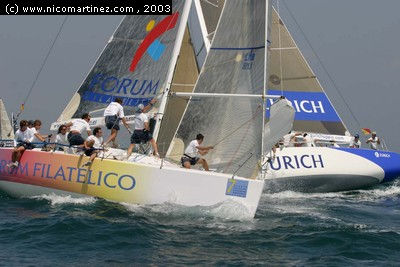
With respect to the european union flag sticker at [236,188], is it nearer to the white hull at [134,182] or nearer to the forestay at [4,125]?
the white hull at [134,182]

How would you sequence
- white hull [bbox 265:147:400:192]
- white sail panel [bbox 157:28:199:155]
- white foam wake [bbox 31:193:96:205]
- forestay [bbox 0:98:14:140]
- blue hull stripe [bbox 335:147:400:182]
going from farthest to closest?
blue hull stripe [bbox 335:147:400:182] < forestay [bbox 0:98:14:140] < white hull [bbox 265:147:400:192] < white sail panel [bbox 157:28:199:155] < white foam wake [bbox 31:193:96:205]

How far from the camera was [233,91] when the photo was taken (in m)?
14.1

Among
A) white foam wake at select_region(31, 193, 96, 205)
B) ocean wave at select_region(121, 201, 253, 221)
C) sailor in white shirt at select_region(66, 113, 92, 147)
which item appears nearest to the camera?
ocean wave at select_region(121, 201, 253, 221)

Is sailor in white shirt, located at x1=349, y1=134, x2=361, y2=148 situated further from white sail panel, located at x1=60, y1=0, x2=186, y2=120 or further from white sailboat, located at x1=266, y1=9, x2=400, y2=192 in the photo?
white sail panel, located at x1=60, y1=0, x2=186, y2=120

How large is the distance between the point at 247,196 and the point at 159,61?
5.04 meters

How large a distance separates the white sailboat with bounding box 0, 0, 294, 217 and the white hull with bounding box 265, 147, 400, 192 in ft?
17.9

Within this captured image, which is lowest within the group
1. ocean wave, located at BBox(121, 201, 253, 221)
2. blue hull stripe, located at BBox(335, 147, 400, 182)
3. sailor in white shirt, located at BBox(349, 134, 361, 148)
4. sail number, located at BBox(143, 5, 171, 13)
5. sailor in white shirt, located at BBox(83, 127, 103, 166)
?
ocean wave, located at BBox(121, 201, 253, 221)

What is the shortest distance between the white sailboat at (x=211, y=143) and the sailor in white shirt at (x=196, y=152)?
0.81ft

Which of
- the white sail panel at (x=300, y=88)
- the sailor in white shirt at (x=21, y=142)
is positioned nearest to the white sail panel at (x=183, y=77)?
the sailor in white shirt at (x=21, y=142)

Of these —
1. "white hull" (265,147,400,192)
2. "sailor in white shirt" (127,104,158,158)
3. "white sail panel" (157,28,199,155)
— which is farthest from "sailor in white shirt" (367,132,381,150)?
"sailor in white shirt" (127,104,158,158)

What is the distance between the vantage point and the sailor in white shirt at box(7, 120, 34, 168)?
15273 mm

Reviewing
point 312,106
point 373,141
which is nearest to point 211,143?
point 312,106

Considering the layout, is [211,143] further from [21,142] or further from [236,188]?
[21,142]

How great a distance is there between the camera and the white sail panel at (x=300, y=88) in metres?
22.3
